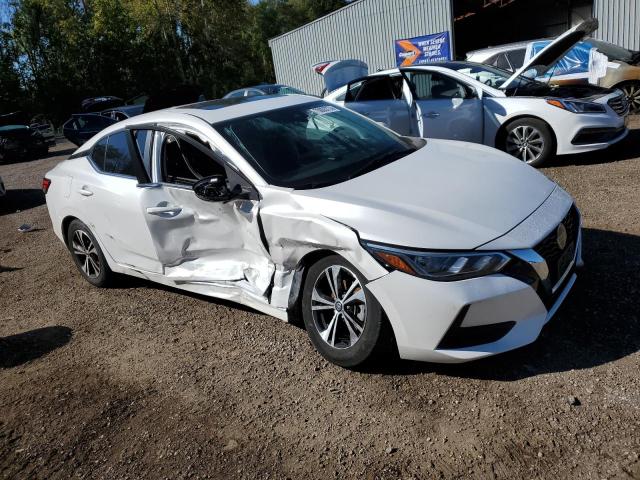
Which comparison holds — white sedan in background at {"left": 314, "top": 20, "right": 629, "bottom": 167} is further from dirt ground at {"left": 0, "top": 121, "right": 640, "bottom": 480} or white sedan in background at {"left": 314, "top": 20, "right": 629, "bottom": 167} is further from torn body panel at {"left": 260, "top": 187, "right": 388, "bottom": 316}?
torn body panel at {"left": 260, "top": 187, "right": 388, "bottom": 316}

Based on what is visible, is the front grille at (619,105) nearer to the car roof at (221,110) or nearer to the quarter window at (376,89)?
the quarter window at (376,89)

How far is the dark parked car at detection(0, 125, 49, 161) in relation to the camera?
1747 cm

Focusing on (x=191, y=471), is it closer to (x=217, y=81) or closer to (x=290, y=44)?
(x=290, y=44)

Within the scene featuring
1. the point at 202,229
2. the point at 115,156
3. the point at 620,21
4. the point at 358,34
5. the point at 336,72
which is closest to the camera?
the point at 202,229

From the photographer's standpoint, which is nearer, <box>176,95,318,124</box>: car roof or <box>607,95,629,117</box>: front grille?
<box>176,95,318,124</box>: car roof

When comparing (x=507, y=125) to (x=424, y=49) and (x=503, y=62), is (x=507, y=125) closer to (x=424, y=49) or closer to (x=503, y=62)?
(x=503, y=62)

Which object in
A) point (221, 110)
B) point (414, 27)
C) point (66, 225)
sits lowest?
point (66, 225)

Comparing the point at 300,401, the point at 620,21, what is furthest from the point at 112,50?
the point at 300,401

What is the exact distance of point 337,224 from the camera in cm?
308

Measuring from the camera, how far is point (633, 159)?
724 cm

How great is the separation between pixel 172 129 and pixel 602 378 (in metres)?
3.20

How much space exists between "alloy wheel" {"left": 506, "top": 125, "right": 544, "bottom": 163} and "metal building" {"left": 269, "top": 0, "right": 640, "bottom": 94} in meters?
10.3

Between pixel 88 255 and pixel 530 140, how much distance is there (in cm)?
551

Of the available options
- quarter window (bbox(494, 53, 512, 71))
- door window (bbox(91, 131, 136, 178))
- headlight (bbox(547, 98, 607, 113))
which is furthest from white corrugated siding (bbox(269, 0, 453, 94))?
door window (bbox(91, 131, 136, 178))
